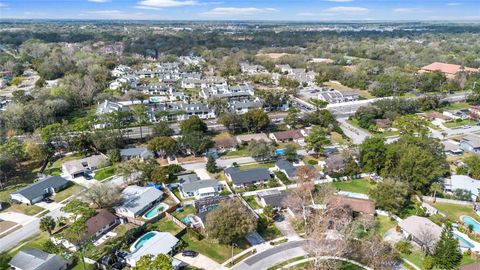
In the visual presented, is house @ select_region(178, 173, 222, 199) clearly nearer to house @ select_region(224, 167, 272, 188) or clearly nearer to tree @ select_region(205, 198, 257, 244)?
house @ select_region(224, 167, 272, 188)

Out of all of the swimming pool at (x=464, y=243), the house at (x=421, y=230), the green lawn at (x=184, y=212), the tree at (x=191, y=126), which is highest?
the tree at (x=191, y=126)

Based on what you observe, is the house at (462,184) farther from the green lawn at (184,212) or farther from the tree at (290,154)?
the green lawn at (184,212)

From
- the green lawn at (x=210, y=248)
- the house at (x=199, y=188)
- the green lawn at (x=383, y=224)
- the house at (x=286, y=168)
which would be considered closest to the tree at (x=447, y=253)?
the green lawn at (x=383, y=224)

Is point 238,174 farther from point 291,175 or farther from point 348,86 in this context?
point 348,86

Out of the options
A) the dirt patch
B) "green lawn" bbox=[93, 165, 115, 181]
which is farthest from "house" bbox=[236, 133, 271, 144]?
the dirt patch

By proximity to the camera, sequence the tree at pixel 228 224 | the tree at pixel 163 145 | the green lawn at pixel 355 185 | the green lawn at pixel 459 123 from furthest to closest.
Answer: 1. the green lawn at pixel 459 123
2. the tree at pixel 163 145
3. the green lawn at pixel 355 185
4. the tree at pixel 228 224

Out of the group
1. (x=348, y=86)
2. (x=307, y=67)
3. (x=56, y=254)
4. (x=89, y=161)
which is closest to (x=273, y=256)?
(x=56, y=254)
